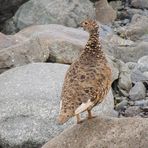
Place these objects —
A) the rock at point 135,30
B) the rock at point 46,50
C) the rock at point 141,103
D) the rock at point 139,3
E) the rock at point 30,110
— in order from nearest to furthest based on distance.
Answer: the rock at point 30,110 < the rock at point 46,50 < the rock at point 141,103 < the rock at point 135,30 < the rock at point 139,3

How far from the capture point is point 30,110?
Answer: 35.9 ft

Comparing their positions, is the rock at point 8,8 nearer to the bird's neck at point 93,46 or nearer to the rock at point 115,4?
the rock at point 115,4

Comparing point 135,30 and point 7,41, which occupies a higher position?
point 7,41

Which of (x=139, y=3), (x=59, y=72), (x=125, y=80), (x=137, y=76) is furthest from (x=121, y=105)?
(x=139, y=3)

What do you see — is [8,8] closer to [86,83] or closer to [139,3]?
[139,3]

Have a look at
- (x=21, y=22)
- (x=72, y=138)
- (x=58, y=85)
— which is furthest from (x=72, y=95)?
(x=21, y=22)

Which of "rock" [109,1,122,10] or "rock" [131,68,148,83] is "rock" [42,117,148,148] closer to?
"rock" [131,68,148,83]

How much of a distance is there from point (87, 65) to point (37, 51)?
5.56 metres

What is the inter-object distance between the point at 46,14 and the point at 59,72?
7.33 meters

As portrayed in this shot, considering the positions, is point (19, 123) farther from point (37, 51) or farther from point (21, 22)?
point (21, 22)

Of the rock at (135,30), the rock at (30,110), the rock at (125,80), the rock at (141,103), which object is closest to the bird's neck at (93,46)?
the rock at (30,110)

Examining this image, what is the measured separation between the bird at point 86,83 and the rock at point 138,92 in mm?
5591

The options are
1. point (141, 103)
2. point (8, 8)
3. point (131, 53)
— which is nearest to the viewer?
point (141, 103)

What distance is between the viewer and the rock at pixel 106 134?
7762 millimetres
